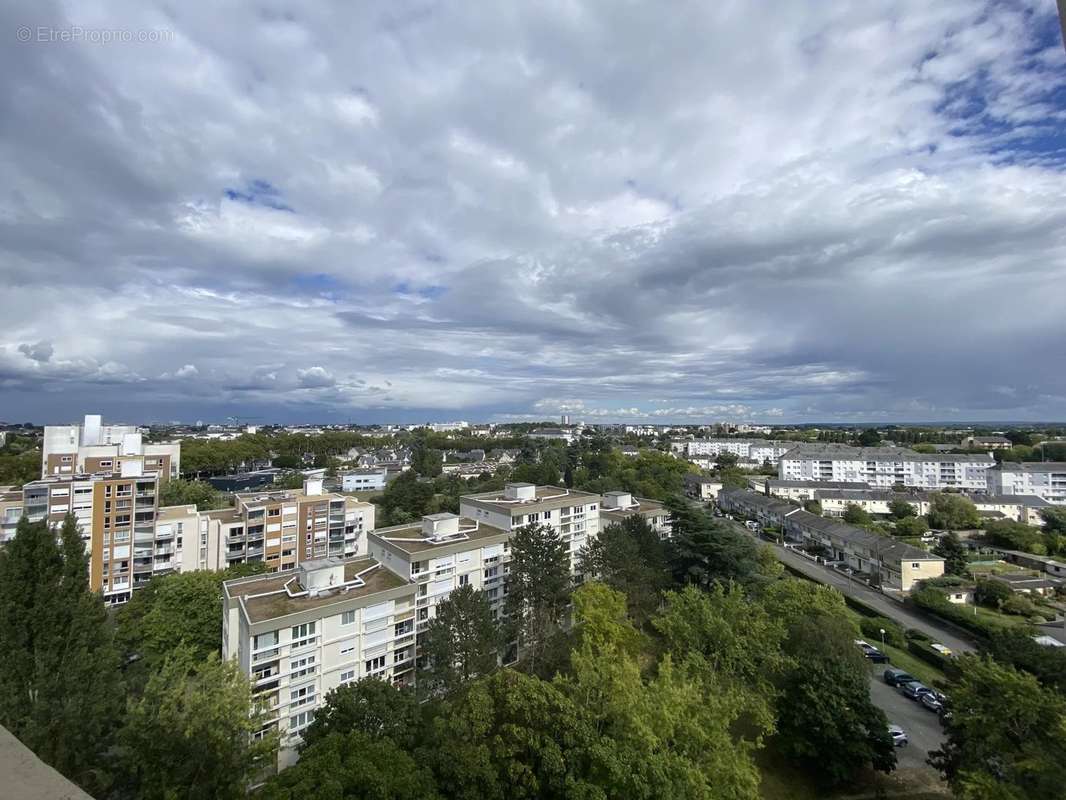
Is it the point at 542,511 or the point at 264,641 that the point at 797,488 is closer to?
the point at 542,511

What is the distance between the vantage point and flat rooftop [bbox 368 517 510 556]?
2119cm

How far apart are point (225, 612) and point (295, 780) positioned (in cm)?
1140

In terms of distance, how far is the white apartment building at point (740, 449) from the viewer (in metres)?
104

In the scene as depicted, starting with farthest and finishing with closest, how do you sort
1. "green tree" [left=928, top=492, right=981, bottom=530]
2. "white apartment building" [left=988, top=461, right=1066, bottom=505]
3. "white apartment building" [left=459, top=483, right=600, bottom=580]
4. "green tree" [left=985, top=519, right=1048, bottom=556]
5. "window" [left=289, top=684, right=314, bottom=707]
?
"white apartment building" [left=988, top=461, right=1066, bottom=505] < "green tree" [left=928, top=492, right=981, bottom=530] < "green tree" [left=985, top=519, right=1048, bottom=556] < "white apartment building" [left=459, top=483, right=600, bottom=580] < "window" [left=289, top=684, right=314, bottom=707]

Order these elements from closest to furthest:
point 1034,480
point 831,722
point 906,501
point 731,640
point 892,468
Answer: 1. point 831,722
2. point 731,640
3. point 906,501
4. point 1034,480
5. point 892,468

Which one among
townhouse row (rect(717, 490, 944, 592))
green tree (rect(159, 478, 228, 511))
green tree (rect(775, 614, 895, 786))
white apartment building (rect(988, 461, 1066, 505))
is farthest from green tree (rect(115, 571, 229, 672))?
white apartment building (rect(988, 461, 1066, 505))

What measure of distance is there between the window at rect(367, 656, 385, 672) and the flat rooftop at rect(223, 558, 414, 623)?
8.09ft

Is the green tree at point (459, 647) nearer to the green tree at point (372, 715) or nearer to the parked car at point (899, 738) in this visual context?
the green tree at point (372, 715)

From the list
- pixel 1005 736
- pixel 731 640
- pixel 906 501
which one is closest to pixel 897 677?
pixel 731 640

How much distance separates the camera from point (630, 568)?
2161cm

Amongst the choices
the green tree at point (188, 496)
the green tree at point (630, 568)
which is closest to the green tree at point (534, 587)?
the green tree at point (630, 568)

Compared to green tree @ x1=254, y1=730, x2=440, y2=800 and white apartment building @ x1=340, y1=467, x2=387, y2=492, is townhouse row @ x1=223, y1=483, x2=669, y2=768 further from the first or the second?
white apartment building @ x1=340, y1=467, x2=387, y2=492

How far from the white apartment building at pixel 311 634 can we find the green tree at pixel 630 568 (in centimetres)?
850

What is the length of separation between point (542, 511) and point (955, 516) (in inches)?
1626
